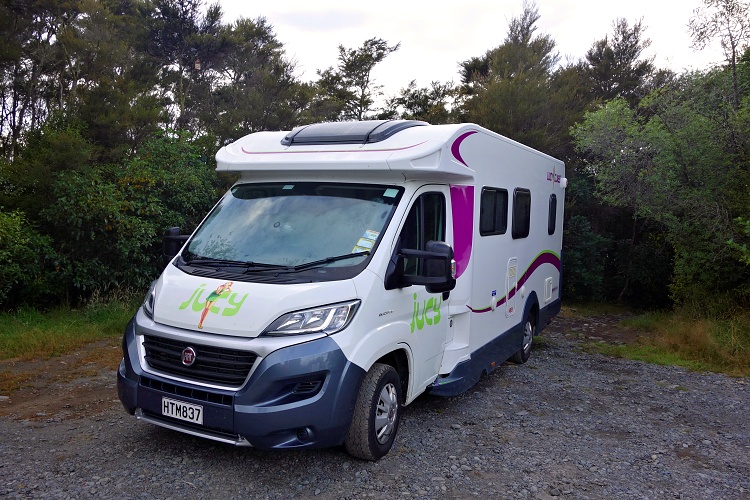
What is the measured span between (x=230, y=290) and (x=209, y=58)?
75.3 feet

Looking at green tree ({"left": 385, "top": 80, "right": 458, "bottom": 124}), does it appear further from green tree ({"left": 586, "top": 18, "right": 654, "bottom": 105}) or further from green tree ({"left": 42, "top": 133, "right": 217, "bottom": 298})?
green tree ({"left": 42, "top": 133, "right": 217, "bottom": 298})

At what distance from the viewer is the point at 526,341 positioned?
771 cm

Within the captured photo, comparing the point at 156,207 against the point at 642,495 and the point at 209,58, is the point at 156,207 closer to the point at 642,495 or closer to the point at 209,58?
the point at 642,495

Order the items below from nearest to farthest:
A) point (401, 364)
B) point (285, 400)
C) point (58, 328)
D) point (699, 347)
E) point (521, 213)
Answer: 1. point (285, 400)
2. point (401, 364)
3. point (521, 213)
4. point (58, 328)
5. point (699, 347)

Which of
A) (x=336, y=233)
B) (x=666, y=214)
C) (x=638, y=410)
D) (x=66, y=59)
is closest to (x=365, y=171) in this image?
(x=336, y=233)

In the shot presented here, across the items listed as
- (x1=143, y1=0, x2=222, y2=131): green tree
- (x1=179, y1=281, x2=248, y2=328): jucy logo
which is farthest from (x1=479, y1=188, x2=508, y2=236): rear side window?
(x1=143, y1=0, x2=222, y2=131): green tree

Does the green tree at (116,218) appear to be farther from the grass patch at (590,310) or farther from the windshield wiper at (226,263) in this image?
the grass patch at (590,310)

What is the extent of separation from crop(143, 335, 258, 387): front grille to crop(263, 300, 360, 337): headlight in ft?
0.77

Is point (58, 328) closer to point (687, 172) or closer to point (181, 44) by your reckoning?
point (687, 172)

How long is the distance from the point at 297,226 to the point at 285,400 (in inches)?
53.8

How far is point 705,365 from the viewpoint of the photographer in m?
8.11

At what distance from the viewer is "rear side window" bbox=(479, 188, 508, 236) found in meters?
5.70

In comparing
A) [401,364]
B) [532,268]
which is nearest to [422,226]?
[401,364]

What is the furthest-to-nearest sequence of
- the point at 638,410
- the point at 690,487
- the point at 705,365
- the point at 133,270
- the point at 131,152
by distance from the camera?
1. the point at 131,152
2. the point at 133,270
3. the point at 705,365
4. the point at 638,410
5. the point at 690,487
